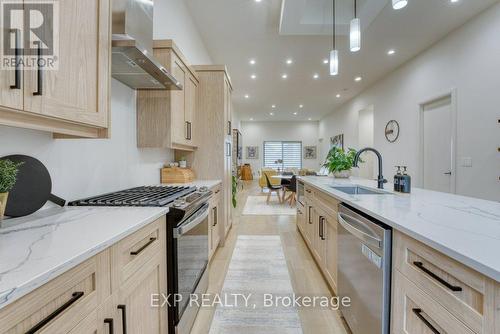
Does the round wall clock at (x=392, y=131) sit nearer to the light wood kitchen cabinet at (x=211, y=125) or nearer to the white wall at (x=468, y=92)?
the white wall at (x=468, y=92)

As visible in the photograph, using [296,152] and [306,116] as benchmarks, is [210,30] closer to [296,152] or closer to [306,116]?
[306,116]

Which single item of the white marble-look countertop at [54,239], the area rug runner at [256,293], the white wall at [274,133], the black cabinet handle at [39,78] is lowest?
the area rug runner at [256,293]

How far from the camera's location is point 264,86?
6.82 metres

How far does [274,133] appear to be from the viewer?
497 inches

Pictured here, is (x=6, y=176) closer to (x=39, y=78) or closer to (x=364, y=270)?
(x=39, y=78)

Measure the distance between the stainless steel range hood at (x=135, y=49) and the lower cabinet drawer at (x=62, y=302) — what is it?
44.3 inches

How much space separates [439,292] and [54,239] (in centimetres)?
131

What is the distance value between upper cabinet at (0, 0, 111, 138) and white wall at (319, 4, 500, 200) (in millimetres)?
4500

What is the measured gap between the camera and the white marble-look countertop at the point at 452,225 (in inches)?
26.1

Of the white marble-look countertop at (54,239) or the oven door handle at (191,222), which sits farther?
the oven door handle at (191,222)

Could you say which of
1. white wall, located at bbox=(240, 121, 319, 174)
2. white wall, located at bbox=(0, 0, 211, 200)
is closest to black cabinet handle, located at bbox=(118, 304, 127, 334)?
white wall, located at bbox=(0, 0, 211, 200)

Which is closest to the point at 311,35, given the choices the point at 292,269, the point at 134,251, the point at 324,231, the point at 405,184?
the point at 405,184

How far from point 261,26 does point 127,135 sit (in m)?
2.95

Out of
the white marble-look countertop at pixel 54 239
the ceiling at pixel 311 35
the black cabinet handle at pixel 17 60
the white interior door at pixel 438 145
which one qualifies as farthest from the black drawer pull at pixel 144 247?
the white interior door at pixel 438 145
